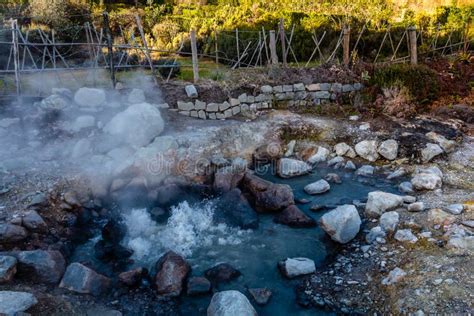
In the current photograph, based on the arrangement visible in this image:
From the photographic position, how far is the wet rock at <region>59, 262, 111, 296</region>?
18.4 feet

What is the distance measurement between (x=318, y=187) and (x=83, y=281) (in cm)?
479

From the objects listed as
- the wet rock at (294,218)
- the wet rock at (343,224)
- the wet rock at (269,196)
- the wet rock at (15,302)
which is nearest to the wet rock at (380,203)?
the wet rock at (343,224)

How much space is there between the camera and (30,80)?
1206 cm

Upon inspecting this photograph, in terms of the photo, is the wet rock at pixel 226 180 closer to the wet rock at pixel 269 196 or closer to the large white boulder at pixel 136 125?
the wet rock at pixel 269 196

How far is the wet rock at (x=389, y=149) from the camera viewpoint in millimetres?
9367

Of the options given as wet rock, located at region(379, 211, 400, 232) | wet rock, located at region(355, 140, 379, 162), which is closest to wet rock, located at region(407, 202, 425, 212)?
wet rock, located at region(379, 211, 400, 232)

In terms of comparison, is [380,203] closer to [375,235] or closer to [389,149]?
[375,235]

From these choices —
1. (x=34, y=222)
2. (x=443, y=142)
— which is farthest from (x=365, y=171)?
(x=34, y=222)

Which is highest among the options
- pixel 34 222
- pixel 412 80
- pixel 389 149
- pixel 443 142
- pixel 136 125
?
pixel 412 80

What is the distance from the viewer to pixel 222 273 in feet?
20.1

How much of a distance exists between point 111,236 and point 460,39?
1487 centimetres

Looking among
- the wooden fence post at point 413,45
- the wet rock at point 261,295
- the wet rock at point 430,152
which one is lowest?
the wet rock at point 261,295

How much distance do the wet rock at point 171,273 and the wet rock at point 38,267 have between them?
137 cm

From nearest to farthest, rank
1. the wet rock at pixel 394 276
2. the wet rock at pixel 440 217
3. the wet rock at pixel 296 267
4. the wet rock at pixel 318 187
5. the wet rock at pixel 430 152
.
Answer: the wet rock at pixel 394 276, the wet rock at pixel 296 267, the wet rock at pixel 440 217, the wet rock at pixel 318 187, the wet rock at pixel 430 152
